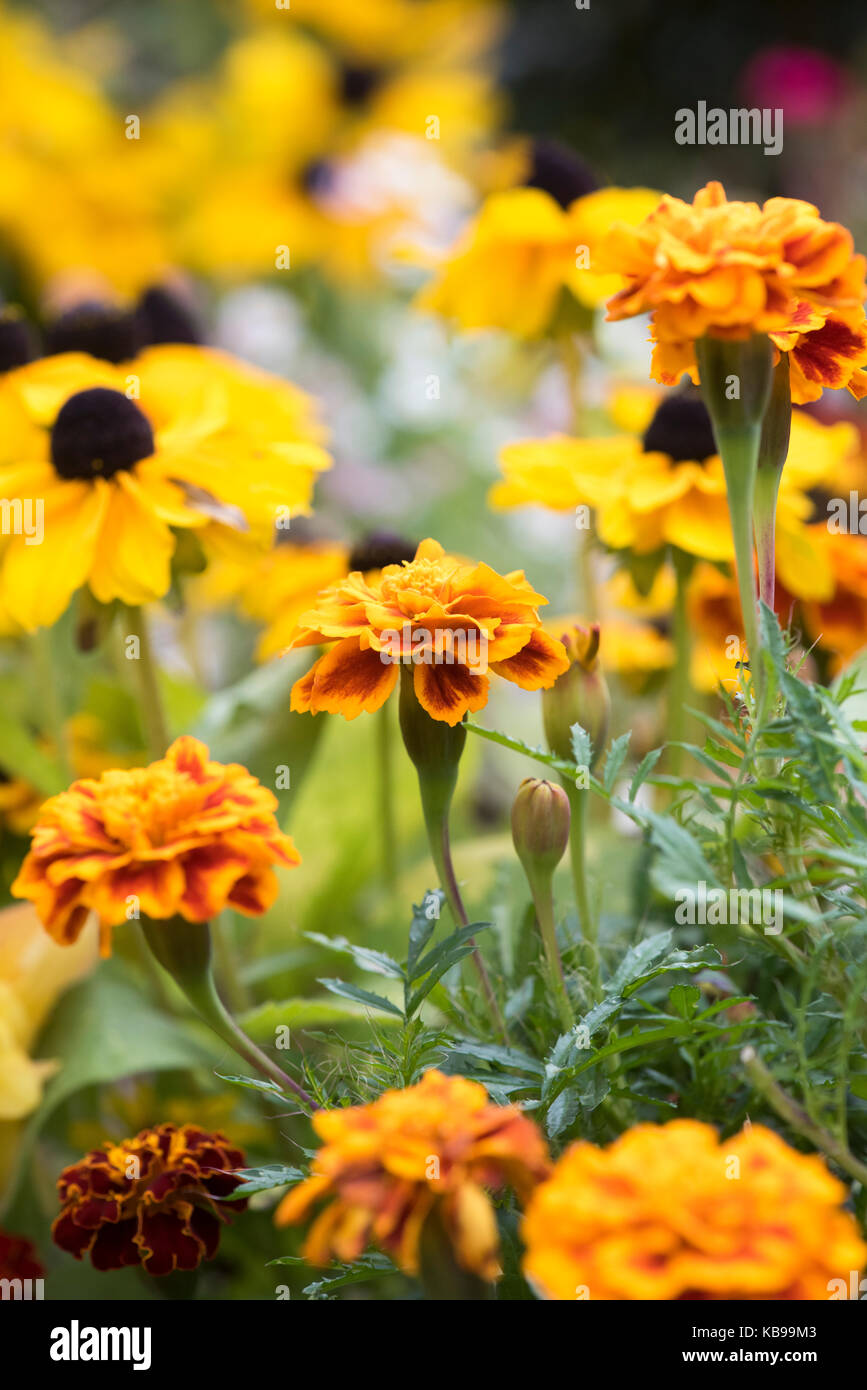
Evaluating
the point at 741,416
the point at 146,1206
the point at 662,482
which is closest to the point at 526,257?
the point at 662,482

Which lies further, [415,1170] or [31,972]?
[31,972]

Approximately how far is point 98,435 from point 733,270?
22 cm

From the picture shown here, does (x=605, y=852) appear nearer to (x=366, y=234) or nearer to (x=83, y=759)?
(x=83, y=759)

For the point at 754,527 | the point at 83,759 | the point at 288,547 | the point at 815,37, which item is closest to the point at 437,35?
the point at 815,37

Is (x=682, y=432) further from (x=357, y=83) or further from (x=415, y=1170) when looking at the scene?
(x=357, y=83)

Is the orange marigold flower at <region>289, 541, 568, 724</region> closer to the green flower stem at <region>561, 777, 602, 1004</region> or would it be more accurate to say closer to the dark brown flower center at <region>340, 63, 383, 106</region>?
the green flower stem at <region>561, 777, 602, 1004</region>

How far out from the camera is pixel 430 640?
258 millimetres

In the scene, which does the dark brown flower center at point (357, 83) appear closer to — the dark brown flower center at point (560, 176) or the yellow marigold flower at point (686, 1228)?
the dark brown flower center at point (560, 176)

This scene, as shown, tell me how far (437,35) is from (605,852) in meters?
1.27

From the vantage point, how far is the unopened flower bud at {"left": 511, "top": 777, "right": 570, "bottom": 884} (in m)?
0.28

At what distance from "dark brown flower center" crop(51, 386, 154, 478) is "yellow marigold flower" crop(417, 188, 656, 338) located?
17cm

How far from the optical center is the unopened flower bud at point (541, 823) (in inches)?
11.0

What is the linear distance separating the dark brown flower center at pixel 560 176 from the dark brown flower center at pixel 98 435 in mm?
235

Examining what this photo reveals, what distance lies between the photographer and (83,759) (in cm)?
52
